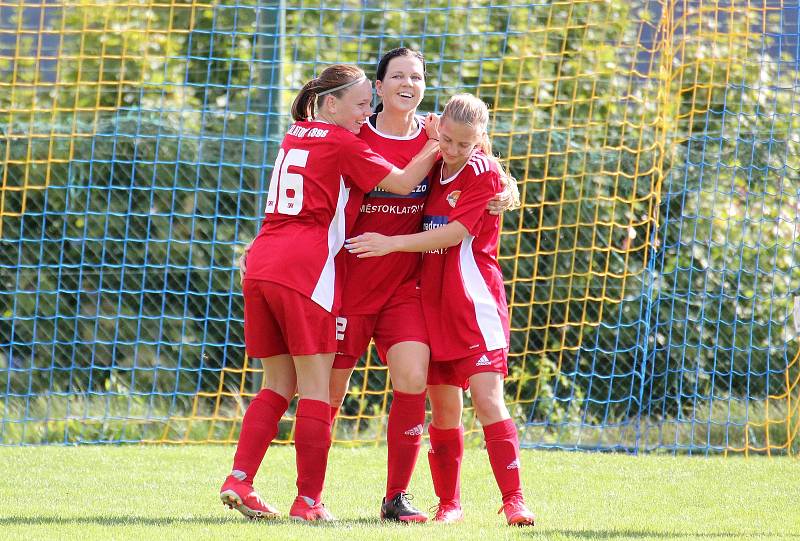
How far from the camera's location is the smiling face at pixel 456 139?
4156 mm

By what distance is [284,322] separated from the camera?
420cm

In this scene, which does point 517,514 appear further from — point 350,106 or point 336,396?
point 350,106

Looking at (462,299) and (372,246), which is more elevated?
(372,246)

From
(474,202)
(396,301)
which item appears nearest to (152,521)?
(396,301)

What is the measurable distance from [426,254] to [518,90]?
3534mm

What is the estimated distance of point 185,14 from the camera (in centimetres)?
836

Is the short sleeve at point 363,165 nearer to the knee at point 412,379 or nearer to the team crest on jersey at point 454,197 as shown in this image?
the team crest on jersey at point 454,197

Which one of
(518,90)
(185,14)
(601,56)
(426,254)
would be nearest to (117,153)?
(185,14)

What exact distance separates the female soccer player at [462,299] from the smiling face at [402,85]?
0.19m

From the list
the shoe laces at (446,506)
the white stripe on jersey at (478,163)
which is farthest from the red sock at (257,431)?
the white stripe on jersey at (478,163)

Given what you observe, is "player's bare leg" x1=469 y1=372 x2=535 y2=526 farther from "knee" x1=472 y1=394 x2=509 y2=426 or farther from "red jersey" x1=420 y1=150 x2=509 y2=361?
"red jersey" x1=420 y1=150 x2=509 y2=361

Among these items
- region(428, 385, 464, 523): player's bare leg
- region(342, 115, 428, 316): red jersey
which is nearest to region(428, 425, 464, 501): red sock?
region(428, 385, 464, 523): player's bare leg

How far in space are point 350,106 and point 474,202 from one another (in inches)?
23.0

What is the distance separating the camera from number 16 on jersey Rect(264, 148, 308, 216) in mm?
4188
